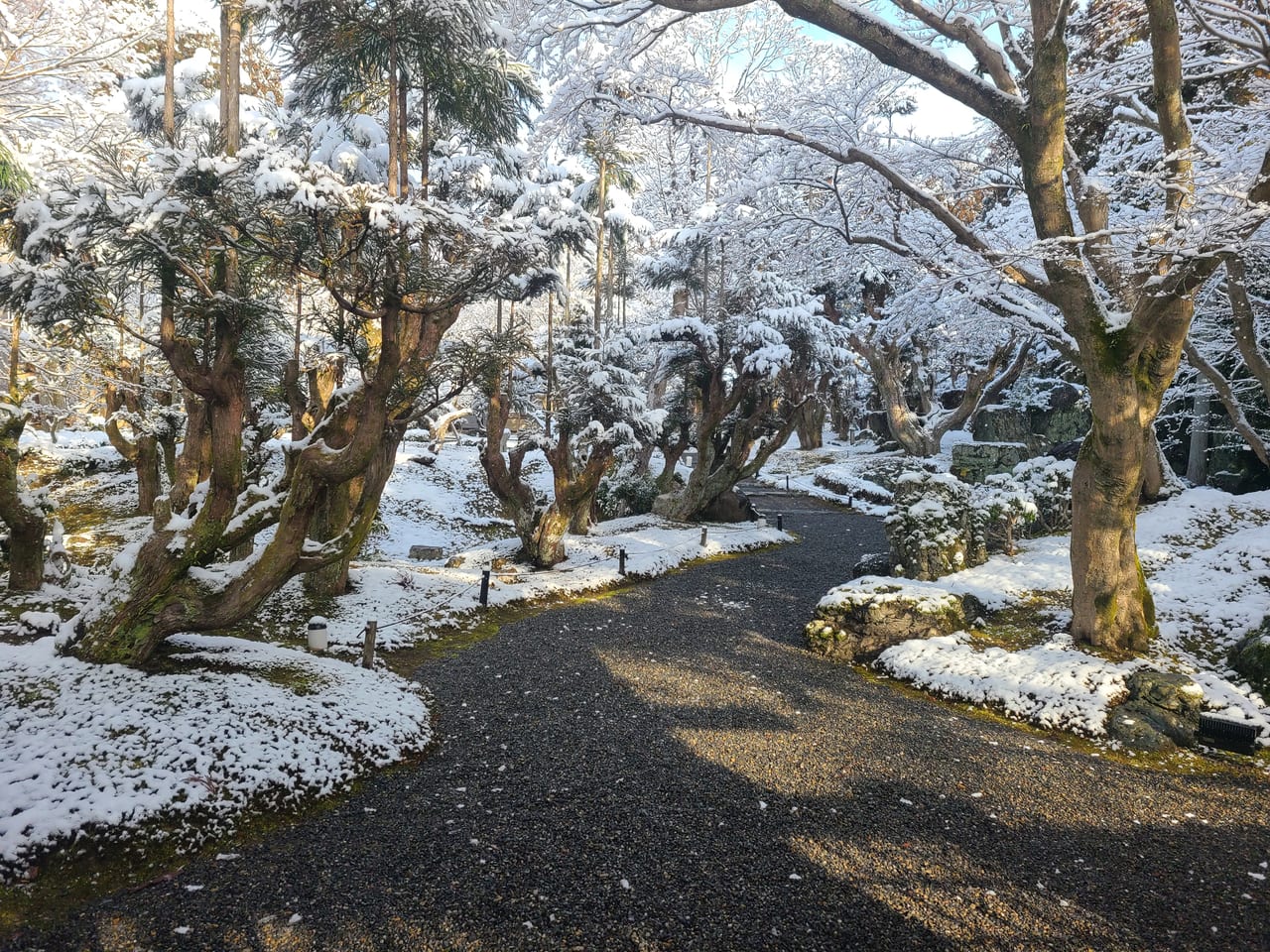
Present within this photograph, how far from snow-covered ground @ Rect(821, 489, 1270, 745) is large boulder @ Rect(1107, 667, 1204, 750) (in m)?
0.17

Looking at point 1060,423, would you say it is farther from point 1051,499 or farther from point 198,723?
point 198,723

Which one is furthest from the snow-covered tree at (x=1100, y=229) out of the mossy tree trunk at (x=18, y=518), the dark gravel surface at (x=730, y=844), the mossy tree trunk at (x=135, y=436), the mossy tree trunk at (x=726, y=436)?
A: the mossy tree trunk at (x=135, y=436)

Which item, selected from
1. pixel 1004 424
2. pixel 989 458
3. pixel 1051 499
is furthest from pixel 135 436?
pixel 1004 424

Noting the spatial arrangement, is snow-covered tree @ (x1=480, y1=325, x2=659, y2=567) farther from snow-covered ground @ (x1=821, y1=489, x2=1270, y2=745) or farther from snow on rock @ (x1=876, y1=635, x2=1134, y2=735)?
snow on rock @ (x1=876, y1=635, x2=1134, y2=735)

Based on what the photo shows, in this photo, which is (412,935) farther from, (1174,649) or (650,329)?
(650,329)

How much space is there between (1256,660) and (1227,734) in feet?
4.12

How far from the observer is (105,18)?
32.6ft

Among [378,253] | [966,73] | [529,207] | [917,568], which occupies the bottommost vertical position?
[917,568]

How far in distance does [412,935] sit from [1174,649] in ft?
29.8

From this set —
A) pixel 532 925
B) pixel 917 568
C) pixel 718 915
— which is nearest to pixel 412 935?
pixel 532 925

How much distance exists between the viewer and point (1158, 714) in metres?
6.66

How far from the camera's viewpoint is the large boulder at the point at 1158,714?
255 inches

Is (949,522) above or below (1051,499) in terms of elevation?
below

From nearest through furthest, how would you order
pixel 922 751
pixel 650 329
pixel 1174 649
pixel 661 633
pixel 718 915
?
pixel 718 915 → pixel 922 751 → pixel 1174 649 → pixel 661 633 → pixel 650 329
